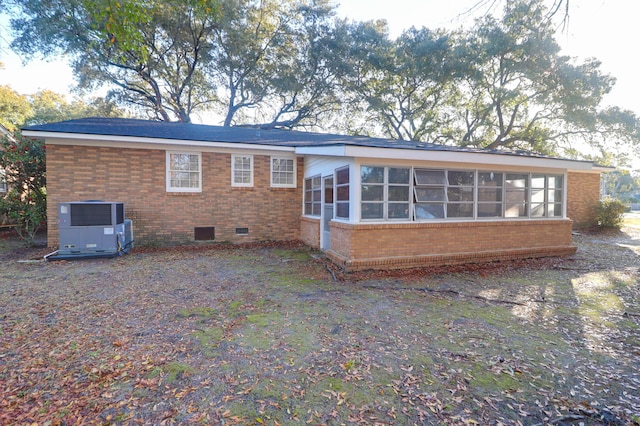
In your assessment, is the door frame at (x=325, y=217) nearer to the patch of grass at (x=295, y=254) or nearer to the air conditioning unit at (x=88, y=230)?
the patch of grass at (x=295, y=254)

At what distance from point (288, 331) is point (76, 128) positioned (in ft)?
29.7

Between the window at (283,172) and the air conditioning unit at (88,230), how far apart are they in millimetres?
4775

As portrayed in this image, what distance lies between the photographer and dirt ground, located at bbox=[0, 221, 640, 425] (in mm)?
2418

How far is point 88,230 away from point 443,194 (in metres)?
9.00

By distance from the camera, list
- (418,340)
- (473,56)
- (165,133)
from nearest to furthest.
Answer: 1. (418,340)
2. (165,133)
3. (473,56)

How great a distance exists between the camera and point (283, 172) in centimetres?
1072

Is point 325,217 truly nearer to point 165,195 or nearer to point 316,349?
point 165,195

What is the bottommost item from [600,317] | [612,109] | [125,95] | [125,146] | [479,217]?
[600,317]

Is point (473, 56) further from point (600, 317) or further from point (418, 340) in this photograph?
point (418, 340)

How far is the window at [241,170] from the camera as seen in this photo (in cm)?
1009

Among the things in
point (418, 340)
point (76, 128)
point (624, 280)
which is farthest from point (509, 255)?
point (76, 128)

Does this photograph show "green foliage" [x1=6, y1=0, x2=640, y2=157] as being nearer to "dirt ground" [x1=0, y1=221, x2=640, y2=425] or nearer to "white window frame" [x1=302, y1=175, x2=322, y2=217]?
"white window frame" [x1=302, y1=175, x2=322, y2=217]

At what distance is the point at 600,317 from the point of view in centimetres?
437

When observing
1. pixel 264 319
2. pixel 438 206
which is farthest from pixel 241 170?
pixel 264 319
